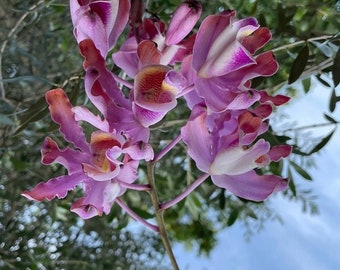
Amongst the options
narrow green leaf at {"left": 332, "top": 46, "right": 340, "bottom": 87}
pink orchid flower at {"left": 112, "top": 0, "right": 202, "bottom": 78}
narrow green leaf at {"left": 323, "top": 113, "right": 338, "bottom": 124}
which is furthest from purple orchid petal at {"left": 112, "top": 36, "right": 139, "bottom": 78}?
narrow green leaf at {"left": 323, "top": 113, "right": 338, "bottom": 124}

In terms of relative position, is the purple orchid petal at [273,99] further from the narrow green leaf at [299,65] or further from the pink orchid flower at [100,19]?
the narrow green leaf at [299,65]

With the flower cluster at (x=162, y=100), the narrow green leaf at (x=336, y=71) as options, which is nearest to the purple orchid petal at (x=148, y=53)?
the flower cluster at (x=162, y=100)

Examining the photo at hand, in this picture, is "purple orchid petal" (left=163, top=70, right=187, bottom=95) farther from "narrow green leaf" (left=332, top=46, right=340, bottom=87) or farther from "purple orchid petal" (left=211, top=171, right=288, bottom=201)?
"narrow green leaf" (left=332, top=46, right=340, bottom=87)

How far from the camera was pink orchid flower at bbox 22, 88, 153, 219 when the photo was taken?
0.37m

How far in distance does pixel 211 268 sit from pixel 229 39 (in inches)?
53.8

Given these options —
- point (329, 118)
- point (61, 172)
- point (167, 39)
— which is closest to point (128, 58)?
point (167, 39)

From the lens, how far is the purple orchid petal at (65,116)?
385 mm

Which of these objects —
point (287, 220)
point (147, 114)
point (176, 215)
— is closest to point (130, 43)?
point (147, 114)

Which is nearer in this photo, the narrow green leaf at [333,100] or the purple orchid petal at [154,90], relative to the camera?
the purple orchid petal at [154,90]

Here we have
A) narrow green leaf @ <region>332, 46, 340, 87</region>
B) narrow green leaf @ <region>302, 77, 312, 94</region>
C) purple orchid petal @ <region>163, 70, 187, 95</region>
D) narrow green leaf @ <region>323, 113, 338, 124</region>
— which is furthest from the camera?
narrow green leaf @ <region>302, 77, 312, 94</region>

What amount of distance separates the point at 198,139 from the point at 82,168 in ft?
0.22

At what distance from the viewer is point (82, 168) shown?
0.38 meters

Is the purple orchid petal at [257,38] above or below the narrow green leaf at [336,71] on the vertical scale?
above

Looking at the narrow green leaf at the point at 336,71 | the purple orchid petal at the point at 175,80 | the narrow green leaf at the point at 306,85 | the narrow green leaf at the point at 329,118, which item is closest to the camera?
the purple orchid petal at the point at 175,80
